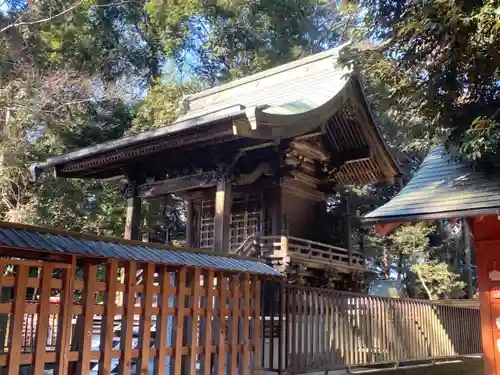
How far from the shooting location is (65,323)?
458 cm

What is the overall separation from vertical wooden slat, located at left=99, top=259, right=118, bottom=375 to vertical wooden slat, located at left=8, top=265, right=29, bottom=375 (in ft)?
2.89

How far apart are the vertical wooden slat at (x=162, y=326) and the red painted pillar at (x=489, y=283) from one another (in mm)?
5112

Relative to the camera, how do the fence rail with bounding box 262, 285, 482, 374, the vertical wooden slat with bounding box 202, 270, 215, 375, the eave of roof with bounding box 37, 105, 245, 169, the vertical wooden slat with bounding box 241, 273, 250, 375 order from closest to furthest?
the vertical wooden slat with bounding box 202, 270, 215, 375 < the vertical wooden slat with bounding box 241, 273, 250, 375 < the fence rail with bounding box 262, 285, 482, 374 < the eave of roof with bounding box 37, 105, 245, 169

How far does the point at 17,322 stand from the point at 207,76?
24699mm

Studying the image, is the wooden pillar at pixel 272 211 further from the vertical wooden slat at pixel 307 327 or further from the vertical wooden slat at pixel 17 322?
the vertical wooden slat at pixel 17 322

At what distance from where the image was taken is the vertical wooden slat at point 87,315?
4.75 metres

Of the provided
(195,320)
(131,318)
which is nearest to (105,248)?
(131,318)

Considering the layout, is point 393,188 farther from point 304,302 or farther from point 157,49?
point 304,302

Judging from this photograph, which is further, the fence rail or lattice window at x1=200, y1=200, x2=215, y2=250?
lattice window at x1=200, y1=200, x2=215, y2=250

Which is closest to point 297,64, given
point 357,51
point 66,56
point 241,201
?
point 241,201

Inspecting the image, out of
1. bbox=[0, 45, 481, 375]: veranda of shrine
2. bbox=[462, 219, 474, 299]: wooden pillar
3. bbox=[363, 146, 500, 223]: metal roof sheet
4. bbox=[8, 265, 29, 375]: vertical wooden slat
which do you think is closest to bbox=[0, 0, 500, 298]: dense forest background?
bbox=[462, 219, 474, 299]: wooden pillar

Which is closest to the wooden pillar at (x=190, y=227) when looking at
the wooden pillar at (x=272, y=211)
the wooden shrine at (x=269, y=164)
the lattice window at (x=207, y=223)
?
the wooden shrine at (x=269, y=164)

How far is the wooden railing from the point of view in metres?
10.6

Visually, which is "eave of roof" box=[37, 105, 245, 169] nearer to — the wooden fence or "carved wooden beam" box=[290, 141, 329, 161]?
"carved wooden beam" box=[290, 141, 329, 161]
